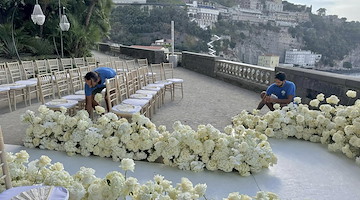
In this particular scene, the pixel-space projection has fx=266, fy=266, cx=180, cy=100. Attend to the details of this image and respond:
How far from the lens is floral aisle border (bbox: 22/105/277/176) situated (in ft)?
8.39

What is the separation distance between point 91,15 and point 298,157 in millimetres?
13631

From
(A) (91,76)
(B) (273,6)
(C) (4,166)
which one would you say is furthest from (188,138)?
(B) (273,6)

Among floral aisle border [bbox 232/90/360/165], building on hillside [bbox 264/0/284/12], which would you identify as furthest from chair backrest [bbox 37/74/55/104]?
building on hillside [bbox 264/0/284/12]

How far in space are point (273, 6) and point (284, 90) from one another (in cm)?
7711

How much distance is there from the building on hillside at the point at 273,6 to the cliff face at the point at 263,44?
66.1 ft

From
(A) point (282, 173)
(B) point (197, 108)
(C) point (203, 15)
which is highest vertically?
(C) point (203, 15)

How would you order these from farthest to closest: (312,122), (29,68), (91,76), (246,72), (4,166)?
(246,72) → (29,68) → (91,76) → (312,122) → (4,166)

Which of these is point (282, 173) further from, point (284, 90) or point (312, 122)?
point (284, 90)

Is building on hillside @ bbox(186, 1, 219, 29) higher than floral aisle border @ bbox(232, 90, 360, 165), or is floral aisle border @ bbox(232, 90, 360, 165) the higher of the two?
building on hillside @ bbox(186, 1, 219, 29)

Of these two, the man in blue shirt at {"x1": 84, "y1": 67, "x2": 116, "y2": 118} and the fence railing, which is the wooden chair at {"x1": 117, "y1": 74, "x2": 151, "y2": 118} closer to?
the man in blue shirt at {"x1": 84, "y1": 67, "x2": 116, "y2": 118}

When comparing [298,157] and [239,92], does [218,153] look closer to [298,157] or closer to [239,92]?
[298,157]

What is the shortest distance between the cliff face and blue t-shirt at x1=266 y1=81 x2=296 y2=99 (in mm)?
36516

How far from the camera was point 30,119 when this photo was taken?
3.06 m

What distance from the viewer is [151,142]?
2777mm
